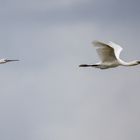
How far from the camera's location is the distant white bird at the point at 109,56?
78.3 metres

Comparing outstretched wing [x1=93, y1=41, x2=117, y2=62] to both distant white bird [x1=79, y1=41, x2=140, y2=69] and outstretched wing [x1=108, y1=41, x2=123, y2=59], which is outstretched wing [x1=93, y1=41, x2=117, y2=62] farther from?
outstretched wing [x1=108, y1=41, x2=123, y2=59]

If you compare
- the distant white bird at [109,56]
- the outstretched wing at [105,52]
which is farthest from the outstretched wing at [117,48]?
the outstretched wing at [105,52]

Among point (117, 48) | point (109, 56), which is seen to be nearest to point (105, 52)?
point (109, 56)

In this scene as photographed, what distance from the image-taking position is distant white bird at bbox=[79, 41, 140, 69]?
78256mm

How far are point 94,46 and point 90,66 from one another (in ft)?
17.7

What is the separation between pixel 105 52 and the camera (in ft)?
260

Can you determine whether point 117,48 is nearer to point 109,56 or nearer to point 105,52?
point 109,56

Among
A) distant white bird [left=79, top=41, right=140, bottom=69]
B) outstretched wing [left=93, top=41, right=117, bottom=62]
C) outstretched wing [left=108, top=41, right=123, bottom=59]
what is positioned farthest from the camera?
outstretched wing [left=108, top=41, right=123, bottom=59]

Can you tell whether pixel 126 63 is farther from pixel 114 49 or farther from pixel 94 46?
pixel 94 46

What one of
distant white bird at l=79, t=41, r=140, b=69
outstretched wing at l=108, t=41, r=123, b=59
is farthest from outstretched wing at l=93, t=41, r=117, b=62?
outstretched wing at l=108, t=41, r=123, b=59

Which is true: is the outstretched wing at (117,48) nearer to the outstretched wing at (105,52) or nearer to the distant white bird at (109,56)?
the distant white bird at (109,56)

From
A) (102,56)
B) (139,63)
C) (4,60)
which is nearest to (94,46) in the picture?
(102,56)

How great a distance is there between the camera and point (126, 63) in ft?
272

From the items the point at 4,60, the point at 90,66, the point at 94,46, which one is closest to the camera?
the point at 94,46
